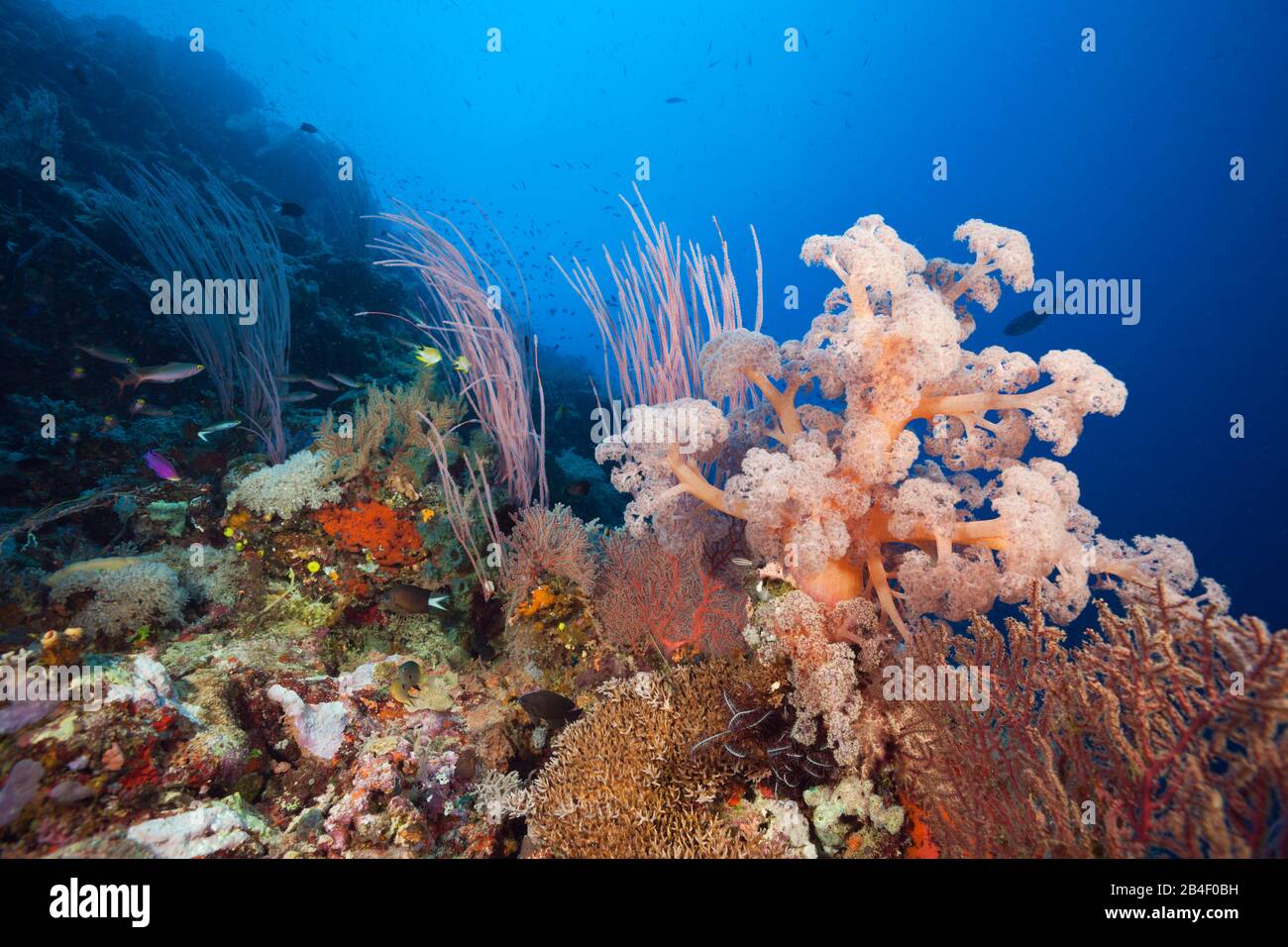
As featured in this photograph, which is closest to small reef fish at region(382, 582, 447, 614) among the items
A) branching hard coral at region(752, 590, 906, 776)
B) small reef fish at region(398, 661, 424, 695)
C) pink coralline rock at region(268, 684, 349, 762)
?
small reef fish at region(398, 661, 424, 695)

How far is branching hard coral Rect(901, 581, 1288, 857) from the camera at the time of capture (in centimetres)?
172

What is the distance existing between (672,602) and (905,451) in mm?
1904

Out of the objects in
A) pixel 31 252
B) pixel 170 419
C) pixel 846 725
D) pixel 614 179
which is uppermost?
pixel 614 179

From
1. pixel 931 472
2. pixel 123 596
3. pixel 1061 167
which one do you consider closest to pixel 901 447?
pixel 931 472

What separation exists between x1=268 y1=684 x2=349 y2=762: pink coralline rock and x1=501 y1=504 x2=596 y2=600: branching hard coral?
1382 millimetres

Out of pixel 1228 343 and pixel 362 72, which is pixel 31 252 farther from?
pixel 362 72

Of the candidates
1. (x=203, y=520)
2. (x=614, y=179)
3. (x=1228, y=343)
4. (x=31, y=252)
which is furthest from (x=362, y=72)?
(x=1228, y=343)

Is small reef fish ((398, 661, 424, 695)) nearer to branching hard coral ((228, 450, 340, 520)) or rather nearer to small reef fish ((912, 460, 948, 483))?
branching hard coral ((228, 450, 340, 520))

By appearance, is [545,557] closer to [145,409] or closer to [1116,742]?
[1116,742]

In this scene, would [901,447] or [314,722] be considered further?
[314,722]

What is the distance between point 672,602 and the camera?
3691mm
